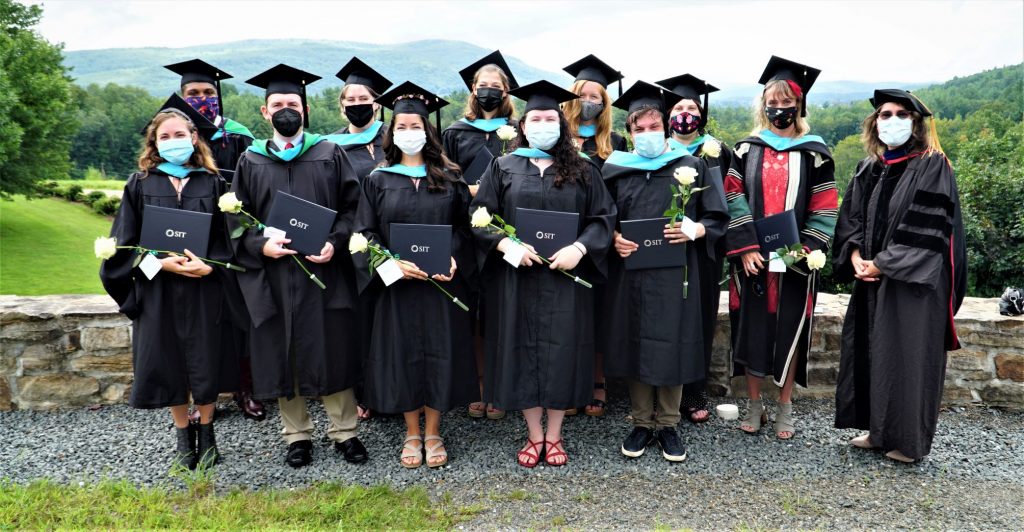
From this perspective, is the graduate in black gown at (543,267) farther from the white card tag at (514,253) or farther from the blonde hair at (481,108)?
the blonde hair at (481,108)

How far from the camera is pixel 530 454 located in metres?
4.21

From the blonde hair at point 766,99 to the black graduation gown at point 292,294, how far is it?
2.72m

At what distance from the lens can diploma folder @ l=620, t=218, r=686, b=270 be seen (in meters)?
4.03

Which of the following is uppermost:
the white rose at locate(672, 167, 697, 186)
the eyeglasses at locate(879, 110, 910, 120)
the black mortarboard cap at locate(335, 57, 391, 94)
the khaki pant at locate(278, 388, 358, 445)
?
the black mortarboard cap at locate(335, 57, 391, 94)

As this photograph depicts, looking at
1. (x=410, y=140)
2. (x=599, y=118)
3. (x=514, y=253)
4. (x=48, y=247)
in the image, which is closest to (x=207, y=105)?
(x=410, y=140)

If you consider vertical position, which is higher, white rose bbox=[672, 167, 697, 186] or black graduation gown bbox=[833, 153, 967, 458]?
white rose bbox=[672, 167, 697, 186]

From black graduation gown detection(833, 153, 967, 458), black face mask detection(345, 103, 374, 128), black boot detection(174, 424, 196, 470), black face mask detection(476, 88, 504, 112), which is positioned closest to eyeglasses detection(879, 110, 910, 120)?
black graduation gown detection(833, 153, 967, 458)

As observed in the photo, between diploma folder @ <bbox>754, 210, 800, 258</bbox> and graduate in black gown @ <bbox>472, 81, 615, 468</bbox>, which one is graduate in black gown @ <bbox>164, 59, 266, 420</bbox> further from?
diploma folder @ <bbox>754, 210, 800, 258</bbox>

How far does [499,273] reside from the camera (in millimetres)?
4133

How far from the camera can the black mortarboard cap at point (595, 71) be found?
4.86 m

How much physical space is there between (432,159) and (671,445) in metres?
2.31

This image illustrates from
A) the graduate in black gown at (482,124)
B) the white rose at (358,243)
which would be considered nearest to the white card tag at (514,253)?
the white rose at (358,243)

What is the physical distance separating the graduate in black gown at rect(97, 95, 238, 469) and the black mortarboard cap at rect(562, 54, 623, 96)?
2554 mm

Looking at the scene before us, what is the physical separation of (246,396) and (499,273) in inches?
89.4
